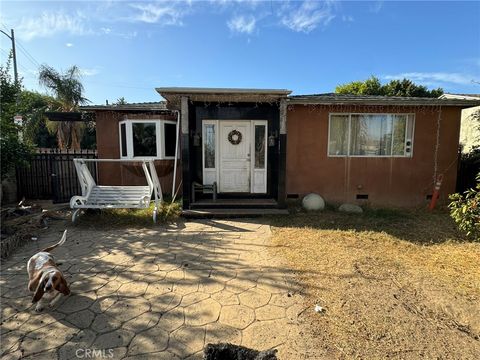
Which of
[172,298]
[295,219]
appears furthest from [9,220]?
[295,219]

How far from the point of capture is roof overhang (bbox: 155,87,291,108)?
575cm

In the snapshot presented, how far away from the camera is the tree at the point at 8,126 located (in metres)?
5.11

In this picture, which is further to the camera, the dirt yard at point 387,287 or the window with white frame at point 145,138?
the window with white frame at point 145,138

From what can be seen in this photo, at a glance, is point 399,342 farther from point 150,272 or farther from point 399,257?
point 150,272

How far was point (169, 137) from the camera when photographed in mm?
8305

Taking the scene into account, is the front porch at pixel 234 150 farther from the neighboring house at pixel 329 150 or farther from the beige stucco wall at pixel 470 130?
the beige stucco wall at pixel 470 130

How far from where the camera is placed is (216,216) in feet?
20.7

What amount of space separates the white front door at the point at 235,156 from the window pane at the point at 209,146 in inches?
8.8

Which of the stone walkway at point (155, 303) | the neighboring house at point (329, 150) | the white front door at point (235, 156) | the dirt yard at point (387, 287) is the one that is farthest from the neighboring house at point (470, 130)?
the stone walkway at point (155, 303)

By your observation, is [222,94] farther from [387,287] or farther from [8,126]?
[387,287]

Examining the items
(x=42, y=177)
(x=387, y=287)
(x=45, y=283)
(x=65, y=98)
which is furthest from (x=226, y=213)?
(x=65, y=98)

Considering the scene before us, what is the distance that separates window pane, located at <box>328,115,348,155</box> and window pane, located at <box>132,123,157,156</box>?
5032mm

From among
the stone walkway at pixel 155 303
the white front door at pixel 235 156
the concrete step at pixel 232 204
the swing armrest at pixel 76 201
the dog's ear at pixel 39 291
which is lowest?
the stone walkway at pixel 155 303

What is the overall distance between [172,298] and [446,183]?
800 centimetres
